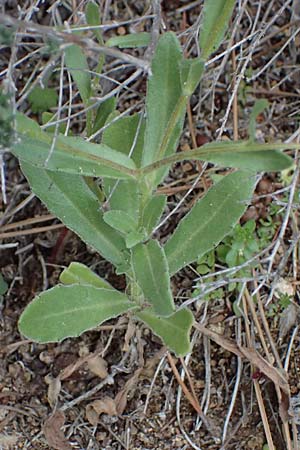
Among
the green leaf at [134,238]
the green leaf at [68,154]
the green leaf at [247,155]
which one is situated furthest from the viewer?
the green leaf at [134,238]

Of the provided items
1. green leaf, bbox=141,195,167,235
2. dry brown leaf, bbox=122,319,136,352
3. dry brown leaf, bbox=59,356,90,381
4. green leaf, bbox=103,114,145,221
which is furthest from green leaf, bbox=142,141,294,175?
dry brown leaf, bbox=59,356,90,381

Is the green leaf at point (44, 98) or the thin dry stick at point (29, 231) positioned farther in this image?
the green leaf at point (44, 98)

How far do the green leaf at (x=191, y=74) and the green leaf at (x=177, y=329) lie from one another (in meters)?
0.50

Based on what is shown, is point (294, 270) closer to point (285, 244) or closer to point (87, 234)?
point (285, 244)

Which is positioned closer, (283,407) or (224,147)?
(224,147)

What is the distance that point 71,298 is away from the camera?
1571 mm

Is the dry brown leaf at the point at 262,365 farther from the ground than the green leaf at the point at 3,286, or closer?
closer

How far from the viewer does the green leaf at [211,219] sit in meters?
1.55

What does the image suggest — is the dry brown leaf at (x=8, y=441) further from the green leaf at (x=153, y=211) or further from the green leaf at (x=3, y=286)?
the green leaf at (x=153, y=211)

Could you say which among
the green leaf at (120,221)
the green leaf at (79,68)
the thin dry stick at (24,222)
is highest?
the green leaf at (79,68)

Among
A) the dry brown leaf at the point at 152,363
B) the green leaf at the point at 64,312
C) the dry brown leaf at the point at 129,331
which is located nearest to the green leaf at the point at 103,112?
the green leaf at the point at 64,312

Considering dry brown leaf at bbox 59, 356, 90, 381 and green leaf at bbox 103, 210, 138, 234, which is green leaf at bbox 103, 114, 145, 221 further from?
dry brown leaf at bbox 59, 356, 90, 381

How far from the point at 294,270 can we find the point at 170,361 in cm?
44

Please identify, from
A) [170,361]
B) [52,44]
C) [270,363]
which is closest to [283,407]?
[270,363]
